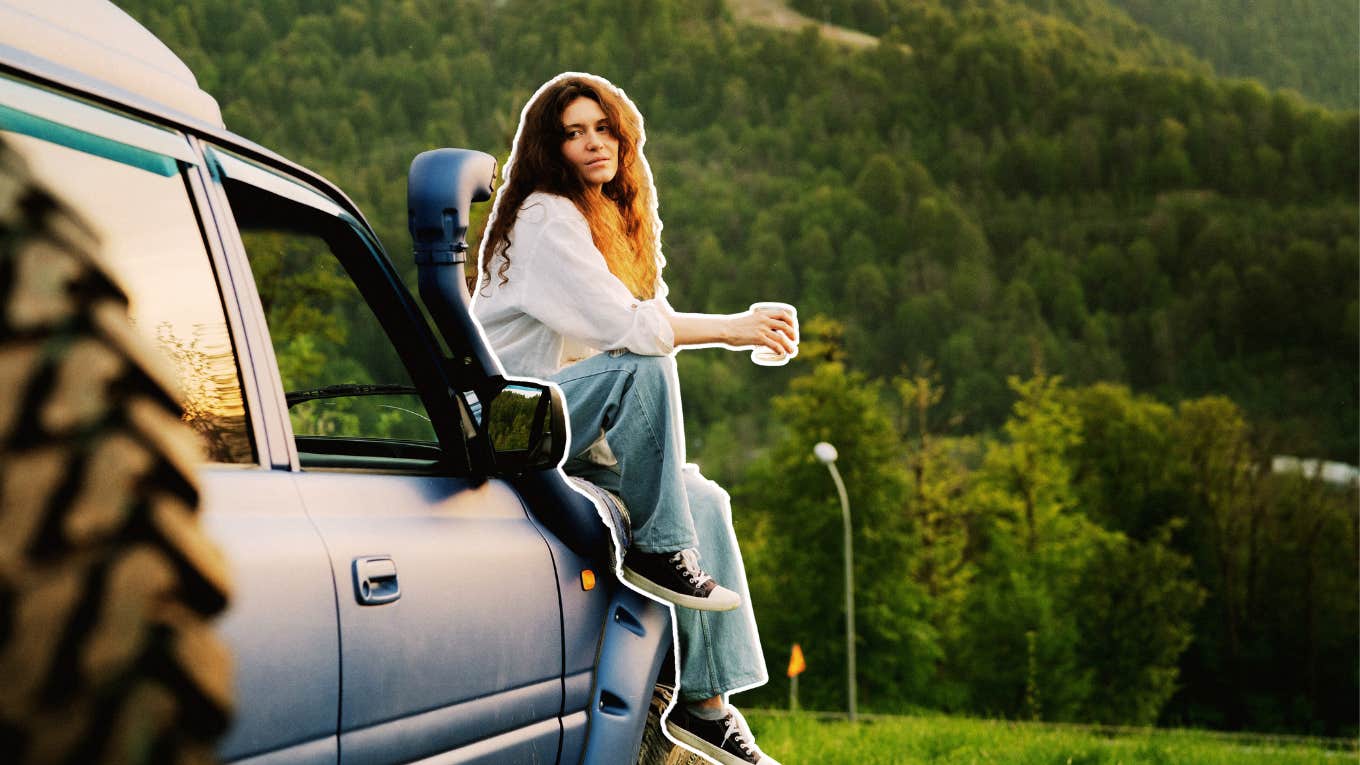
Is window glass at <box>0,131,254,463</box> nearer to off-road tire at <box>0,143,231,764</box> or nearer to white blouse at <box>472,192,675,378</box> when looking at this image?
off-road tire at <box>0,143,231,764</box>

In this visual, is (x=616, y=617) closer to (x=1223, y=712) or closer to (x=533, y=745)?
(x=533, y=745)

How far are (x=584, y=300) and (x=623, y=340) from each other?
162 millimetres

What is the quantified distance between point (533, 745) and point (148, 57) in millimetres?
1514

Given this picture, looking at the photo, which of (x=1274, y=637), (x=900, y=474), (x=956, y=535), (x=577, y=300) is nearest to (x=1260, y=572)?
(x=1274, y=637)

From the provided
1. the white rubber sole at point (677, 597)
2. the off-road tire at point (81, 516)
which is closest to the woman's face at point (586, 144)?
the white rubber sole at point (677, 597)

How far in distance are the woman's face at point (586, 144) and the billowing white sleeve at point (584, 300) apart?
0.29 m

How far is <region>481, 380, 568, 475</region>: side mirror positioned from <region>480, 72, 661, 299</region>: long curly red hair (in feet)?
2.76

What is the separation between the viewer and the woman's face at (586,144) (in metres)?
4.03

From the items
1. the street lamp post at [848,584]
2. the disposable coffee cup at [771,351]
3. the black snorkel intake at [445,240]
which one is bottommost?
the street lamp post at [848,584]

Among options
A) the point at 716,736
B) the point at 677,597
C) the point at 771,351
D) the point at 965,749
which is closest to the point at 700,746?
the point at 716,736

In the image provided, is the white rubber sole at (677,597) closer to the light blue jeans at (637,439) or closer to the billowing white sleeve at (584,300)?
the light blue jeans at (637,439)

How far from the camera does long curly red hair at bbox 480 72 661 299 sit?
153 inches

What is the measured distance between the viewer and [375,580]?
7.88 feet

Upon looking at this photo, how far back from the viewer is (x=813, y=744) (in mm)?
8523
